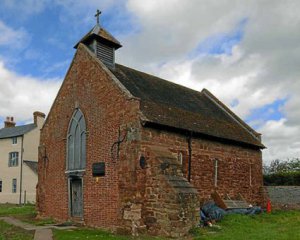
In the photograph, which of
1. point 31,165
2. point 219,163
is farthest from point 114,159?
point 31,165

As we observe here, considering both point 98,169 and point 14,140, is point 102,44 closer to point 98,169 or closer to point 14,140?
point 98,169

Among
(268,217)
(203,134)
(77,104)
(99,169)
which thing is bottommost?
(268,217)

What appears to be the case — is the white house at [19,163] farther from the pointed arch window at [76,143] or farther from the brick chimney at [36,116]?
the pointed arch window at [76,143]

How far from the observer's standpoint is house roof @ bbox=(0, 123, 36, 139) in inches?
1761

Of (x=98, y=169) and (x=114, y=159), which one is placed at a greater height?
(x=114, y=159)

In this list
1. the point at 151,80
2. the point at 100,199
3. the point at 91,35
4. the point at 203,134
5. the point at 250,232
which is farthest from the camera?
the point at 151,80

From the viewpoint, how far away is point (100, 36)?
69.8ft

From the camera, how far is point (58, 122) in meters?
22.3

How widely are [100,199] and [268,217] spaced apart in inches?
382

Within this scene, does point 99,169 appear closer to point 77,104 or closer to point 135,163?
point 135,163

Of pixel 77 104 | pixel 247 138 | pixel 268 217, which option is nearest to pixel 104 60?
pixel 77 104

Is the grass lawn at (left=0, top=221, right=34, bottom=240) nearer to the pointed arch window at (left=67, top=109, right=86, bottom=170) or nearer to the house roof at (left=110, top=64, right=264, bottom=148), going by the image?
the pointed arch window at (left=67, top=109, right=86, bottom=170)

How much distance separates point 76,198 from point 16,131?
2919cm

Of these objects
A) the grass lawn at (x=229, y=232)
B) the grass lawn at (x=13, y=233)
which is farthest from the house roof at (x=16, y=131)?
the grass lawn at (x=13, y=233)
